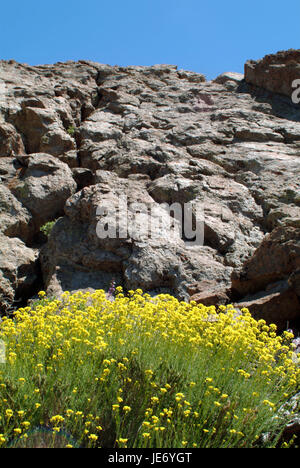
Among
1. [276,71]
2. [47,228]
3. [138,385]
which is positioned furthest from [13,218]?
[276,71]

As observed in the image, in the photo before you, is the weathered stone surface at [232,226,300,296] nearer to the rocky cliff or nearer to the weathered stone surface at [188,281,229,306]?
the rocky cliff

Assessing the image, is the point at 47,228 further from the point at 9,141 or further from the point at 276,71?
the point at 276,71

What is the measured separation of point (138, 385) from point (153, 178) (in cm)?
841

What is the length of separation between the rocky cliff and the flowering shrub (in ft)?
9.63

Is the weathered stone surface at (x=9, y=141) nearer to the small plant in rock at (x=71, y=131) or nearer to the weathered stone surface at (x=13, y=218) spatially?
the small plant in rock at (x=71, y=131)

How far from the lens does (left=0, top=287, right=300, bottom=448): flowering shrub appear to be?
373 centimetres

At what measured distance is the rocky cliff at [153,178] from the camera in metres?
9.06

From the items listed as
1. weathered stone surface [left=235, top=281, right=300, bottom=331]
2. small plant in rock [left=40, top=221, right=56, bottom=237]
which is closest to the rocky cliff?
weathered stone surface [left=235, top=281, right=300, bottom=331]

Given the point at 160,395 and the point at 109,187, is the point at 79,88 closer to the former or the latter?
the point at 109,187

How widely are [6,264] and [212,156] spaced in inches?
260

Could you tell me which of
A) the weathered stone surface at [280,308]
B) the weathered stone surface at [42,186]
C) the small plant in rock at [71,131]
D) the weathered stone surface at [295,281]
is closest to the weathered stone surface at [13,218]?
the weathered stone surface at [42,186]

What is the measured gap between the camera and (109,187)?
10.7 m

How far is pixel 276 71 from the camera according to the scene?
633 inches
